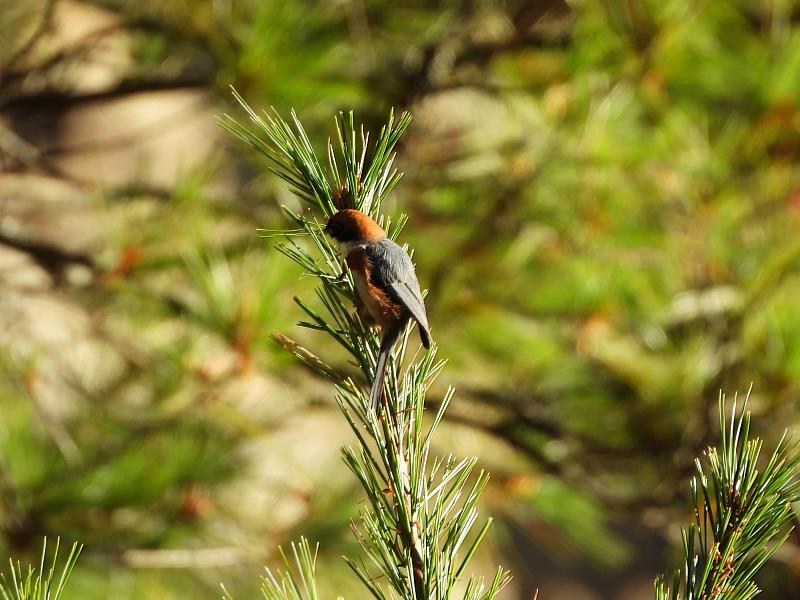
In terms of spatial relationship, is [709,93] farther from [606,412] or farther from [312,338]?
[312,338]

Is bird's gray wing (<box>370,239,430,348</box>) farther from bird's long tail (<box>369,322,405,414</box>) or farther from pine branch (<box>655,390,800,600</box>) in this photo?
pine branch (<box>655,390,800,600</box>)

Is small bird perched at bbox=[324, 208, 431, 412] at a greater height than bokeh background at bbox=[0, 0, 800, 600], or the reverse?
bokeh background at bbox=[0, 0, 800, 600]

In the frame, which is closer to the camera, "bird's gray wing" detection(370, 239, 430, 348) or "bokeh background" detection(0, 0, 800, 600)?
"bird's gray wing" detection(370, 239, 430, 348)

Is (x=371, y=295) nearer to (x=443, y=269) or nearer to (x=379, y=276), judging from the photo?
(x=379, y=276)

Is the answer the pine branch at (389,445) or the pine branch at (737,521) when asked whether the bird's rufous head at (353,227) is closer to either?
the pine branch at (389,445)

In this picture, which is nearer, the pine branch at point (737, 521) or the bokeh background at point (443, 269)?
the pine branch at point (737, 521)

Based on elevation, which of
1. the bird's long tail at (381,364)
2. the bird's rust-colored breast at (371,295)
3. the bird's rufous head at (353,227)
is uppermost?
the bird's rufous head at (353,227)

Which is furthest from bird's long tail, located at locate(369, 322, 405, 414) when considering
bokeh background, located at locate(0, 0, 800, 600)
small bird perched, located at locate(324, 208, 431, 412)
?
bokeh background, located at locate(0, 0, 800, 600)

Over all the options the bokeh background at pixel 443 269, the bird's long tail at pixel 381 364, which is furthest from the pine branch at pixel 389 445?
the bokeh background at pixel 443 269
